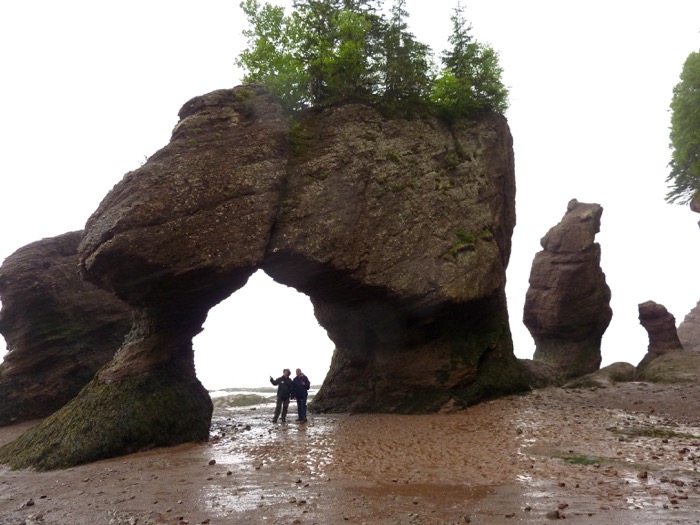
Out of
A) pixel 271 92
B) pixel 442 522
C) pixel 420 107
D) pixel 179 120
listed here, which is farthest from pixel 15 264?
pixel 442 522

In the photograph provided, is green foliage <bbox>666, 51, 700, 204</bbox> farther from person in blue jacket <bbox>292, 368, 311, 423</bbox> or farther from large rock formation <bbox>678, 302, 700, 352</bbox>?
person in blue jacket <bbox>292, 368, 311, 423</bbox>

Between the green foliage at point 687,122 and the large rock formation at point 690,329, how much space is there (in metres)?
17.6

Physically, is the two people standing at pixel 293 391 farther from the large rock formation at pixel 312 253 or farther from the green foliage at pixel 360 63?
the green foliage at pixel 360 63

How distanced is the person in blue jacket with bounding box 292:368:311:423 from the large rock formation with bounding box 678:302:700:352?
42.0 m

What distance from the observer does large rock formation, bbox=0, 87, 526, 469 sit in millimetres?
17609

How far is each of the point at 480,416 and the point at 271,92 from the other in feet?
49.1

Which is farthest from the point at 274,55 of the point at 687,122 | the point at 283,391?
the point at 687,122

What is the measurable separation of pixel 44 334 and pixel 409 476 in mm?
21622

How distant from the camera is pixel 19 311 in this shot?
26.2 metres

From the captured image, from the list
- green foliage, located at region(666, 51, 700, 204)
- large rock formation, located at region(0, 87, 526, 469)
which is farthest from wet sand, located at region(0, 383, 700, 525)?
green foliage, located at region(666, 51, 700, 204)

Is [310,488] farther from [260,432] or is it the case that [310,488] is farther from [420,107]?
[420,107]

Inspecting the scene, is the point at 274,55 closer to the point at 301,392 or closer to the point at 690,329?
the point at 301,392

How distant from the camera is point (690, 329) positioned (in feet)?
174

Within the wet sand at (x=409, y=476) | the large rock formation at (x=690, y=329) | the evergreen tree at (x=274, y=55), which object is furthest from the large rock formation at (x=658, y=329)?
the evergreen tree at (x=274, y=55)
